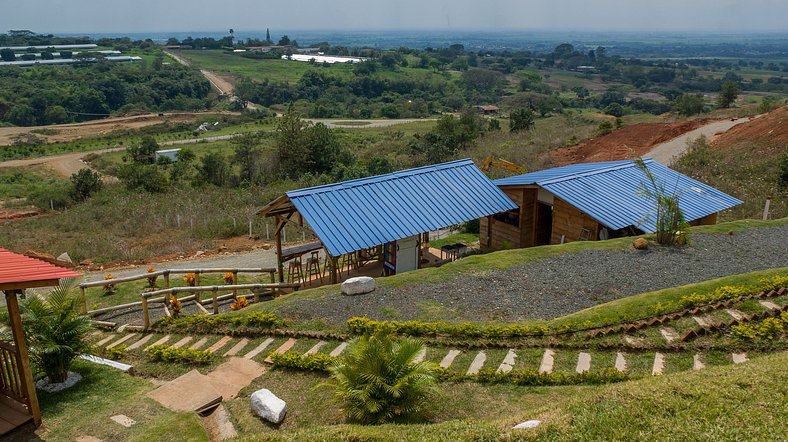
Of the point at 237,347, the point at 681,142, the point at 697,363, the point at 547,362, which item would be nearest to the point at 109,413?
the point at 237,347

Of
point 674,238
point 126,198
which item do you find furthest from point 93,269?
point 674,238

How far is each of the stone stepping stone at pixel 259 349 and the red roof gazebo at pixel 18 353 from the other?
130 inches

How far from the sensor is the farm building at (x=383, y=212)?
15305 mm

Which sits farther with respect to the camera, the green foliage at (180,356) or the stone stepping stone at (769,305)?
the stone stepping stone at (769,305)

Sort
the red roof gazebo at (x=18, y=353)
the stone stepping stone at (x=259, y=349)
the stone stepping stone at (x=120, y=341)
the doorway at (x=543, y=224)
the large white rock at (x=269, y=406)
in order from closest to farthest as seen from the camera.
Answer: the red roof gazebo at (x=18, y=353)
the large white rock at (x=269, y=406)
the stone stepping stone at (x=259, y=349)
the stone stepping stone at (x=120, y=341)
the doorway at (x=543, y=224)

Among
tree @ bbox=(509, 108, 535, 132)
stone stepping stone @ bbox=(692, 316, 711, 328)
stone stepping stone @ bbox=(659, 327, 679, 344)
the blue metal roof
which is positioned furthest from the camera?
tree @ bbox=(509, 108, 535, 132)

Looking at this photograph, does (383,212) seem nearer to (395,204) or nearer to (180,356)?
(395,204)

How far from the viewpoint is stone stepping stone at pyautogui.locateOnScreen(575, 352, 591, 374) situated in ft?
29.8

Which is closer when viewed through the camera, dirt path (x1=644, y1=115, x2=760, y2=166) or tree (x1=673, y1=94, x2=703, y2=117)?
dirt path (x1=644, y1=115, x2=760, y2=166)

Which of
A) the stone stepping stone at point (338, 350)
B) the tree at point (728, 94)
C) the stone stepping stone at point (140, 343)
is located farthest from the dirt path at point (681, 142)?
the stone stepping stone at point (140, 343)

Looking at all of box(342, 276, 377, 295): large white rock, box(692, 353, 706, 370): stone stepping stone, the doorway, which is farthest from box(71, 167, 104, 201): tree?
box(692, 353, 706, 370): stone stepping stone

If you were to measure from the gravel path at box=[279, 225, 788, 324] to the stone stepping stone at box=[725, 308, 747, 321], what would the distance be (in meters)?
2.26

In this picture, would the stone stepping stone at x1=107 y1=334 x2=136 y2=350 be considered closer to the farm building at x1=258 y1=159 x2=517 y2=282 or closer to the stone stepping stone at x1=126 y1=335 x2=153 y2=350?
the stone stepping stone at x1=126 y1=335 x2=153 y2=350

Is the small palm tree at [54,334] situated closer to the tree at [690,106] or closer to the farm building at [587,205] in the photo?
the farm building at [587,205]
